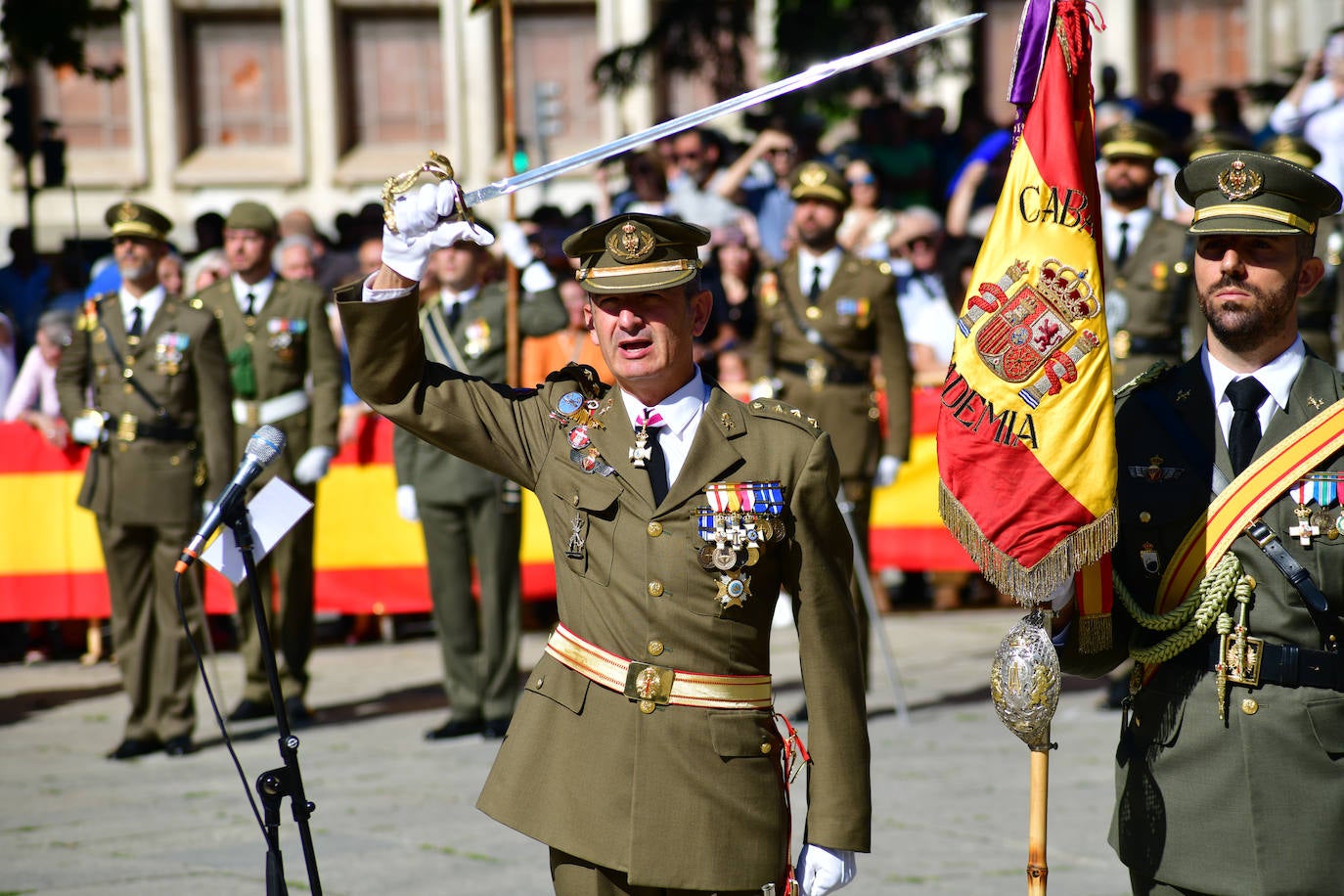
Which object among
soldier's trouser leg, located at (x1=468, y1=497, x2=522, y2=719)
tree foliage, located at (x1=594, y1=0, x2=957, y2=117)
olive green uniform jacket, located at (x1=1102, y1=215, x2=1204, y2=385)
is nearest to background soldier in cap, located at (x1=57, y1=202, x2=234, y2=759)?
soldier's trouser leg, located at (x1=468, y1=497, x2=522, y2=719)

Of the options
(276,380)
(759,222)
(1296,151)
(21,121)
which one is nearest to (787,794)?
(276,380)

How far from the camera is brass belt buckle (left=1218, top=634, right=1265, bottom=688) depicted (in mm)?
3875

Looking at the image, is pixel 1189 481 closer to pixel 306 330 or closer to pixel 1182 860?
pixel 1182 860

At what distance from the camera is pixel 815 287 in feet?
30.0

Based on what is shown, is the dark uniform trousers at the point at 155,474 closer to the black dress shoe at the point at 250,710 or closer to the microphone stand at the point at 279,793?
the black dress shoe at the point at 250,710

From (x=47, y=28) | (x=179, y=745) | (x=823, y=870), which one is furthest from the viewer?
(x=47, y=28)

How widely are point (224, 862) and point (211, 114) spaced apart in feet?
75.6

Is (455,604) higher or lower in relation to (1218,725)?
lower

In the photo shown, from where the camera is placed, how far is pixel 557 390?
13.8 ft

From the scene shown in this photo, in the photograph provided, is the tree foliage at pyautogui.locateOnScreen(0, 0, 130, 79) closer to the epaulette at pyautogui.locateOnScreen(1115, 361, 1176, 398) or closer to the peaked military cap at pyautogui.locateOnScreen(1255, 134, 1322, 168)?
the peaked military cap at pyautogui.locateOnScreen(1255, 134, 1322, 168)

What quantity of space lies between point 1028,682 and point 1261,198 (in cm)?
116

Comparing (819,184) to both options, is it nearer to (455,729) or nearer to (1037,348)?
(455,729)

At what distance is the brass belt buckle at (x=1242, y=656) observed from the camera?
12.7 ft

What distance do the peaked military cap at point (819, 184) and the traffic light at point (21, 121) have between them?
747cm
